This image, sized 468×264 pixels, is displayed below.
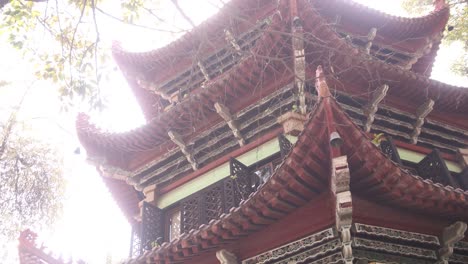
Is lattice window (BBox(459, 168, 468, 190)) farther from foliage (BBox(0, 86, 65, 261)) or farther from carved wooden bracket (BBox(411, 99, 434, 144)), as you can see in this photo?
foliage (BBox(0, 86, 65, 261))

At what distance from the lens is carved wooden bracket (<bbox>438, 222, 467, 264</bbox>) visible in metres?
5.30

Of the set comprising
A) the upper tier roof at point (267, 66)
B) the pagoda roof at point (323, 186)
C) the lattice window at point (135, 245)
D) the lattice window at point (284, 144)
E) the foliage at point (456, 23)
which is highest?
the foliage at point (456, 23)

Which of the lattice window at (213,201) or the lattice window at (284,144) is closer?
the lattice window at (284,144)

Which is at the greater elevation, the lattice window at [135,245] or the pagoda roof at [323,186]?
the lattice window at [135,245]

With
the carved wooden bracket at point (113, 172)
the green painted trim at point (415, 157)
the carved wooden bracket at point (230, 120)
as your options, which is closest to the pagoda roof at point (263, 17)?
the carved wooden bracket at point (230, 120)

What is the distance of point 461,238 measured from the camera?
543 centimetres

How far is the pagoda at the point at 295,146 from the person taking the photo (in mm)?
4734

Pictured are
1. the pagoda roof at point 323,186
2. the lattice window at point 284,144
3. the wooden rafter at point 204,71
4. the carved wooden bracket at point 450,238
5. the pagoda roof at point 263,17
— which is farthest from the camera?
the wooden rafter at point 204,71

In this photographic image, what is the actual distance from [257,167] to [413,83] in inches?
118

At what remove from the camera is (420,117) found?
739cm

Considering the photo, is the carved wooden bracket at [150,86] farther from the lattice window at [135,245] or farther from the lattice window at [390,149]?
the lattice window at [390,149]

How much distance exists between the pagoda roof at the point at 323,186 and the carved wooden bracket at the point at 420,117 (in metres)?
2.29

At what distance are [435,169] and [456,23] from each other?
8041 mm

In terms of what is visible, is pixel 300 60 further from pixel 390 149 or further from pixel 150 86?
pixel 150 86
